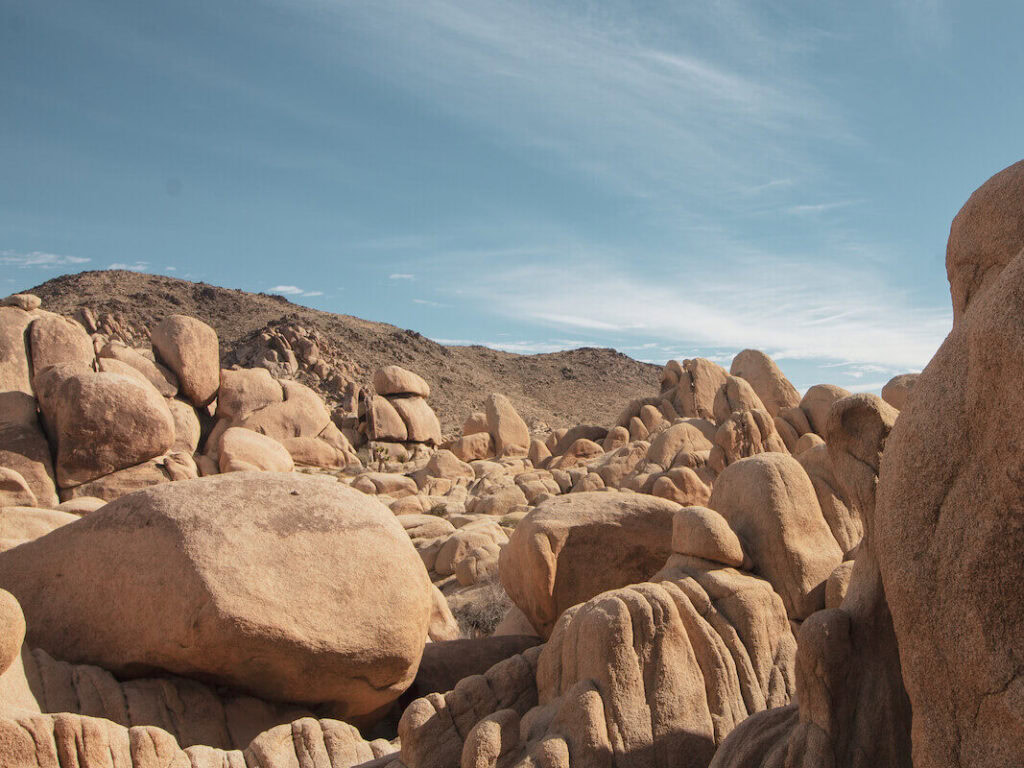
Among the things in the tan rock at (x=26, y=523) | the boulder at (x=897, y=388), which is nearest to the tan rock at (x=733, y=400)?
the boulder at (x=897, y=388)

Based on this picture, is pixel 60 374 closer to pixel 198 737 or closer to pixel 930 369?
pixel 198 737

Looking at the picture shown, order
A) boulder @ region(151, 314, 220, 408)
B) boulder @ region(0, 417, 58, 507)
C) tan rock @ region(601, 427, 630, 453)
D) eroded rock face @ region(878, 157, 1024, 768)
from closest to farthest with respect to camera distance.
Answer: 1. eroded rock face @ region(878, 157, 1024, 768)
2. boulder @ region(0, 417, 58, 507)
3. boulder @ region(151, 314, 220, 408)
4. tan rock @ region(601, 427, 630, 453)

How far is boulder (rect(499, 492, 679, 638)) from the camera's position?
736cm

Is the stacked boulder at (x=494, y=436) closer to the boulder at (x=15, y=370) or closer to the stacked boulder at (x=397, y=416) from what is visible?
the stacked boulder at (x=397, y=416)

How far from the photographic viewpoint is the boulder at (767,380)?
23531 mm

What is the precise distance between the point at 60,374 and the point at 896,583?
12532 mm

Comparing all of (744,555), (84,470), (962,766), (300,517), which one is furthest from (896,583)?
(84,470)

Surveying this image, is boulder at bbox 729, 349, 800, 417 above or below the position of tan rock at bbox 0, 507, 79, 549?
above

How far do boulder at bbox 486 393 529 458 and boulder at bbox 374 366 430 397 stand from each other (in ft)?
8.77

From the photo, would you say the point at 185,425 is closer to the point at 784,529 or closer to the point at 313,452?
the point at 313,452

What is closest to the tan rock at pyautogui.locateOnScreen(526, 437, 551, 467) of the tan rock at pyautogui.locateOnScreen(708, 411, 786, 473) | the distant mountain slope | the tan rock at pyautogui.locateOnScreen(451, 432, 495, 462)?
the tan rock at pyautogui.locateOnScreen(451, 432, 495, 462)

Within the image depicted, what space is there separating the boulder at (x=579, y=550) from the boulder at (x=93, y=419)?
730cm

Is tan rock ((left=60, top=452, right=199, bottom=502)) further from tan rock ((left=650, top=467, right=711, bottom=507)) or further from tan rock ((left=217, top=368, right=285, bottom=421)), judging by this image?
tan rock ((left=650, top=467, right=711, bottom=507))

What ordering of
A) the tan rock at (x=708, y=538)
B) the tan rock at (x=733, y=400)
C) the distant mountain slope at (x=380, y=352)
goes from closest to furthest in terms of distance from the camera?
the tan rock at (x=708, y=538), the tan rock at (x=733, y=400), the distant mountain slope at (x=380, y=352)
